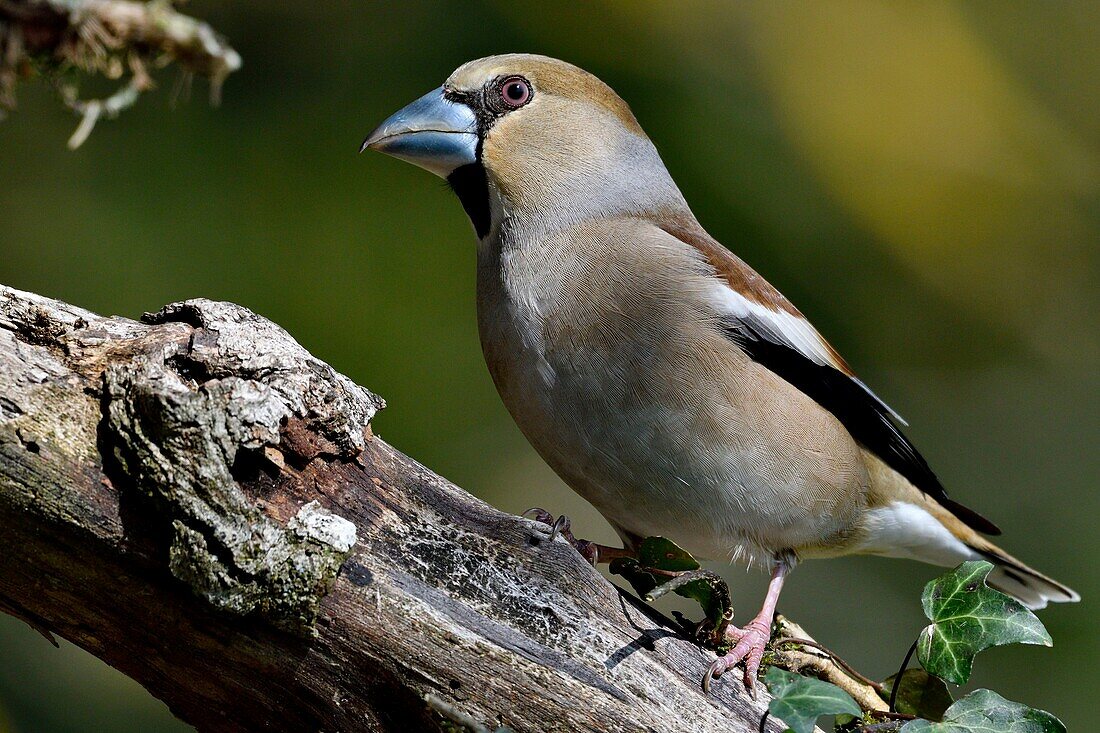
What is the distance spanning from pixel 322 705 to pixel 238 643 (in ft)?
0.61

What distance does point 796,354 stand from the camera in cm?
273

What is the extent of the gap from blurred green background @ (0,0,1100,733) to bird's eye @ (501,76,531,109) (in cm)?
109

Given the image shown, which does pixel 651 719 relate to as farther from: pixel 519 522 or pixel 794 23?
pixel 794 23

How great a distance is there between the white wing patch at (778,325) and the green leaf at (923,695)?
79 centimetres

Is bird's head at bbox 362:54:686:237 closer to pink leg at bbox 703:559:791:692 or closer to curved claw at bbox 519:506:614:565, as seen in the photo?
curved claw at bbox 519:506:614:565

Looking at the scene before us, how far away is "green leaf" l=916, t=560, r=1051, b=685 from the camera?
6.45 ft

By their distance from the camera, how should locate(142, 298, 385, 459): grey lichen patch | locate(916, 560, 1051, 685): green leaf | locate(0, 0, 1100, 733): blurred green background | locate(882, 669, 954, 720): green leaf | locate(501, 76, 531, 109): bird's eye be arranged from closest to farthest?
locate(142, 298, 385, 459): grey lichen patch, locate(916, 560, 1051, 685): green leaf, locate(882, 669, 954, 720): green leaf, locate(501, 76, 531, 109): bird's eye, locate(0, 0, 1100, 733): blurred green background

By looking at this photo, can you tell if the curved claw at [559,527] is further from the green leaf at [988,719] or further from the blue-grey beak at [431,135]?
the blue-grey beak at [431,135]

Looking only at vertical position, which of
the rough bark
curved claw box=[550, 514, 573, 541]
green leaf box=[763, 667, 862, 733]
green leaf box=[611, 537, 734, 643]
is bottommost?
the rough bark

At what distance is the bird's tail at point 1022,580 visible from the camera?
3.27 metres

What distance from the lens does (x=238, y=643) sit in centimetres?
167

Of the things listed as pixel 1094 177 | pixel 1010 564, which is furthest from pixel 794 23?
pixel 1010 564

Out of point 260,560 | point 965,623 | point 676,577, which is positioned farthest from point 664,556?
point 260,560

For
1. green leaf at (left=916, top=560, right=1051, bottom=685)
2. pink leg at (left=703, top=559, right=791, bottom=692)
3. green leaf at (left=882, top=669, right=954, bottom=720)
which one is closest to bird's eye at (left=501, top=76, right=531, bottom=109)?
pink leg at (left=703, top=559, right=791, bottom=692)
